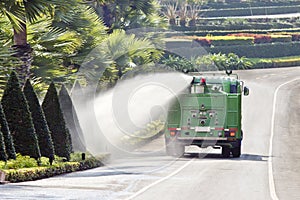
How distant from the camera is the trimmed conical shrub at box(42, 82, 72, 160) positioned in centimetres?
2939

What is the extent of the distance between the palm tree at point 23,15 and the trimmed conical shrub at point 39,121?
879mm

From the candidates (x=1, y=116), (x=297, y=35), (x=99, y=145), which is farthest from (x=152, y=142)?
(x=297, y=35)

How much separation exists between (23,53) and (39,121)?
212cm

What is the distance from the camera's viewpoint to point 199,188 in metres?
23.3

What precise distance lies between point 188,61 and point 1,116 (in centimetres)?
5035

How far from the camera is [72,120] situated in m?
32.0

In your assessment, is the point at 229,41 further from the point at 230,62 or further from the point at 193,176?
the point at 193,176

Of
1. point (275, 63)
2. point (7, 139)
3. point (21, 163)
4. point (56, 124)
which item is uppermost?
point (275, 63)

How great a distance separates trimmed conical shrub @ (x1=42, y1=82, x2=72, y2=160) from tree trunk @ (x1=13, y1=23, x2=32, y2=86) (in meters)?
1.00

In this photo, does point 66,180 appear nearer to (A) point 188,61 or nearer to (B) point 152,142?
(B) point 152,142

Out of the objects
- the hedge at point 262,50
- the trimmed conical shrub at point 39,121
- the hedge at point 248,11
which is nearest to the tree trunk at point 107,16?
the trimmed conical shrub at point 39,121

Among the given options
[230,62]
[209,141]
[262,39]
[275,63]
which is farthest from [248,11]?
[209,141]

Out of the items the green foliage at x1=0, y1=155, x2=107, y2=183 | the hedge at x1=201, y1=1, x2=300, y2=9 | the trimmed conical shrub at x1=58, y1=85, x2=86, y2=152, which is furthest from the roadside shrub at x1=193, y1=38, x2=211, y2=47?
the green foliage at x1=0, y1=155, x2=107, y2=183

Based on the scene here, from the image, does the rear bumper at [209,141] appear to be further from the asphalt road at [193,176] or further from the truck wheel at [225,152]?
the truck wheel at [225,152]
